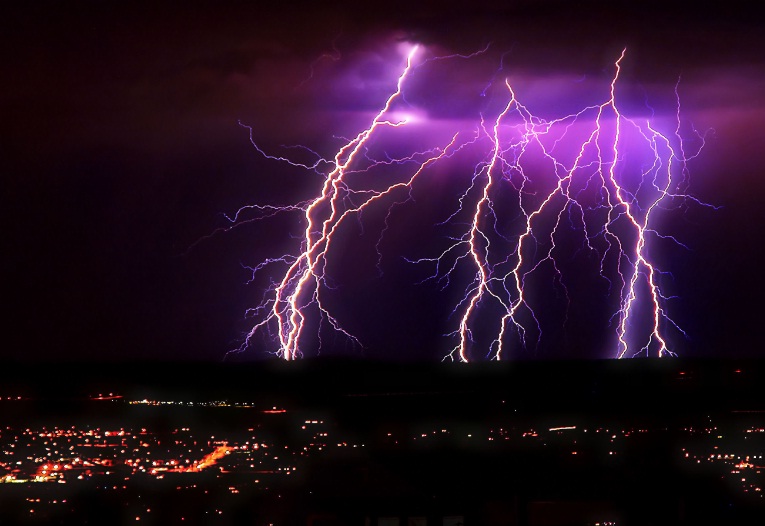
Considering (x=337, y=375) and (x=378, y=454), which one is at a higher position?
(x=337, y=375)

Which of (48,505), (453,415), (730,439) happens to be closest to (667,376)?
(730,439)

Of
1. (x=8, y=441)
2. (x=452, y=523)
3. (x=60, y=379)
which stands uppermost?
(x=60, y=379)

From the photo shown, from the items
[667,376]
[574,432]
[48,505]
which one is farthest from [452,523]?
[48,505]

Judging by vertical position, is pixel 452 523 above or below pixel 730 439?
below

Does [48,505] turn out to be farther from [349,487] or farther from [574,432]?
[574,432]

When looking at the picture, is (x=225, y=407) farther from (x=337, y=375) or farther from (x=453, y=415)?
(x=453, y=415)

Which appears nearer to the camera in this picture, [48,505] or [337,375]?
[48,505]
